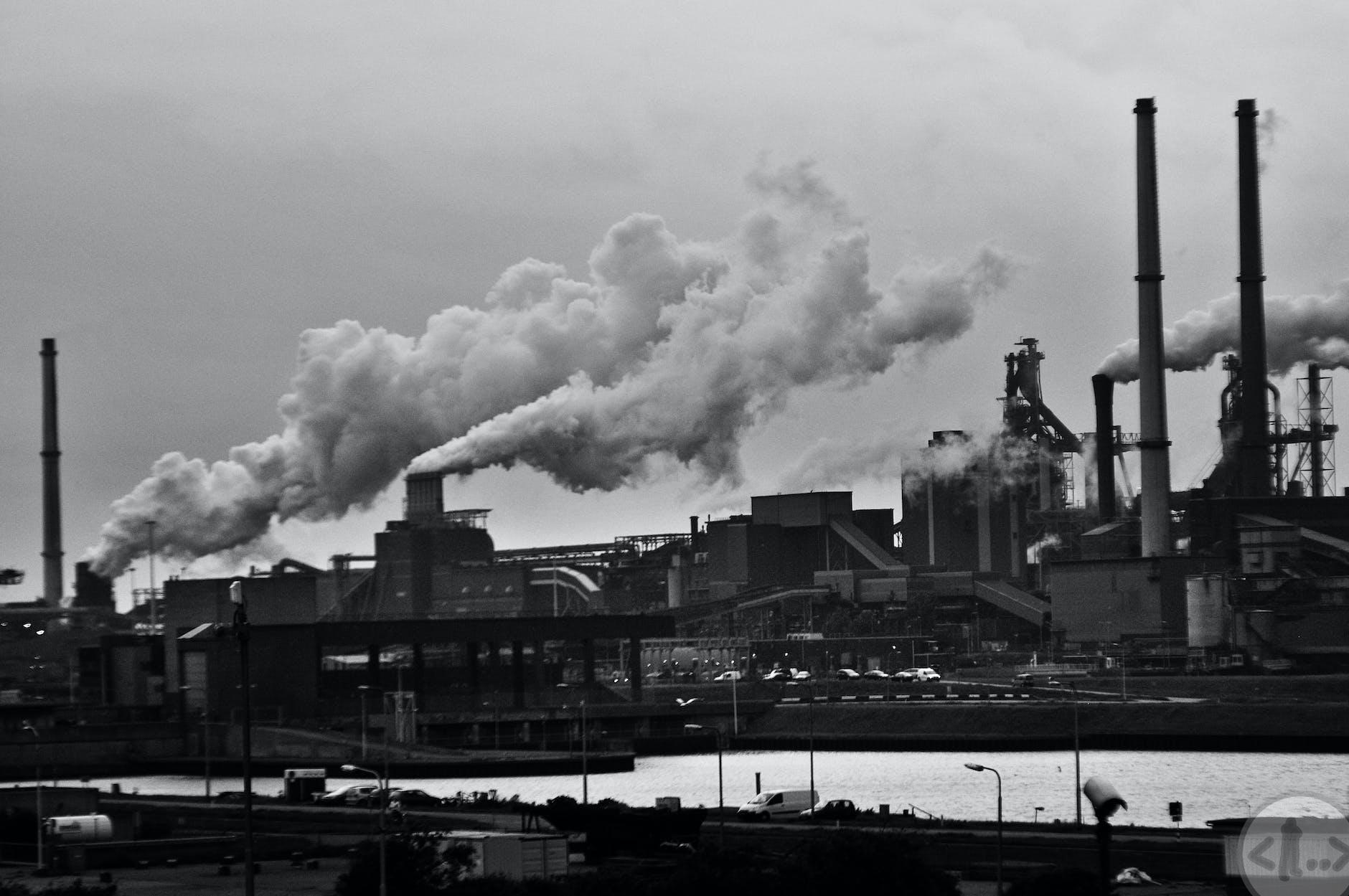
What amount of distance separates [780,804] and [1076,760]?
9.61 metres

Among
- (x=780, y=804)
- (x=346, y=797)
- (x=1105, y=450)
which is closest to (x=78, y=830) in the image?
(x=346, y=797)

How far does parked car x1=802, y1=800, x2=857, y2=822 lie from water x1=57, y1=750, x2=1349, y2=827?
6.03m

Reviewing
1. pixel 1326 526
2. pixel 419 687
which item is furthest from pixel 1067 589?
pixel 419 687

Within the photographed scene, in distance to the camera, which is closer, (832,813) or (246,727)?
(246,727)

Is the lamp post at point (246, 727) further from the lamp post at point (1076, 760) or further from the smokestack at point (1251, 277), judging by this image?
the smokestack at point (1251, 277)

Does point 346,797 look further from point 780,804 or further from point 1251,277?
point 1251,277

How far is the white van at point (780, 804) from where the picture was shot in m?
66.3

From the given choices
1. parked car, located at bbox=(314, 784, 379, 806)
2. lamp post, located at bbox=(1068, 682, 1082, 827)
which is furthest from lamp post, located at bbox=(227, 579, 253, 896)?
parked car, located at bbox=(314, 784, 379, 806)

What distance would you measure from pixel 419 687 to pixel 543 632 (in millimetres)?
6678

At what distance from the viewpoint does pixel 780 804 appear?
221 feet

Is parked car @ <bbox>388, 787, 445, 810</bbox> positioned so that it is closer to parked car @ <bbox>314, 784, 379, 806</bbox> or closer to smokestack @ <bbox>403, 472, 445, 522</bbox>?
parked car @ <bbox>314, 784, 379, 806</bbox>

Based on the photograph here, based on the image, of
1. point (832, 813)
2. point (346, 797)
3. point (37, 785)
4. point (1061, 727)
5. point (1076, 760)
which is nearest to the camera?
point (1076, 760)

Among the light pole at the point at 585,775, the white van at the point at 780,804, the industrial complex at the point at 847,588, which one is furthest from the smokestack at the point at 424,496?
the white van at the point at 780,804

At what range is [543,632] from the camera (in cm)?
11800
